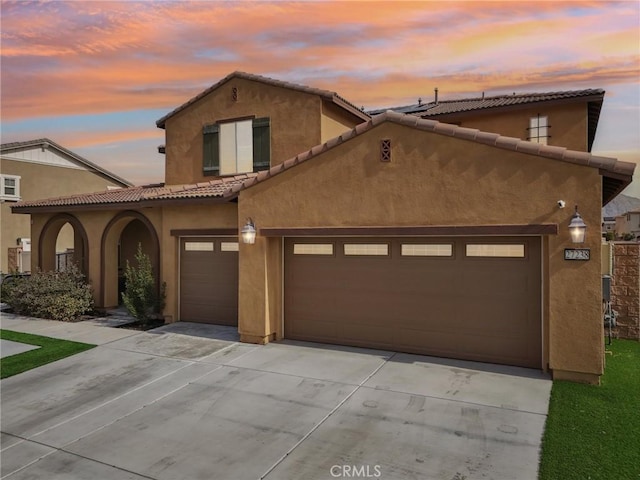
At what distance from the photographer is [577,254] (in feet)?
23.8

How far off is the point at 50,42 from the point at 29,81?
11.7 feet

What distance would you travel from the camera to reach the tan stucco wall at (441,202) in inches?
285

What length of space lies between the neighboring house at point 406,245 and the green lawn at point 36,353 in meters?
2.80

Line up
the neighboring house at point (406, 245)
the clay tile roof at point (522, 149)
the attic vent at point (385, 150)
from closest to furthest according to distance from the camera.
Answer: the clay tile roof at point (522, 149) < the neighboring house at point (406, 245) < the attic vent at point (385, 150)

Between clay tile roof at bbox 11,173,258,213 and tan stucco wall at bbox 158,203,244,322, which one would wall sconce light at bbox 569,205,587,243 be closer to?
clay tile roof at bbox 11,173,258,213

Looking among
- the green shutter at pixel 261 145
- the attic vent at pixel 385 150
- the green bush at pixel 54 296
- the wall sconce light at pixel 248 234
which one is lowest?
the green bush at pixel 54 296

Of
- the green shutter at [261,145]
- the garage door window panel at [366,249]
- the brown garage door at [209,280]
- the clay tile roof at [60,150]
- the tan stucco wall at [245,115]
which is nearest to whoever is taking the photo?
the garage door window panel at [366,249]

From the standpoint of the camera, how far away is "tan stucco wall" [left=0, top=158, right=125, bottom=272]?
2625 cm

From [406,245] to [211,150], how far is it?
28.6ft

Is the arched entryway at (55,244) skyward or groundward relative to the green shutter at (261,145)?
groundward

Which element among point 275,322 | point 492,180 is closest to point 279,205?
point 275,322

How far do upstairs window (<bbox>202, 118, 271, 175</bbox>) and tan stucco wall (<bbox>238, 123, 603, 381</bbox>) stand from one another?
419 cm

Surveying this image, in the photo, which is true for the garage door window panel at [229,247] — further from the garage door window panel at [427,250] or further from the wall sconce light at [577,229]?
the wall sconce light at [577,229]

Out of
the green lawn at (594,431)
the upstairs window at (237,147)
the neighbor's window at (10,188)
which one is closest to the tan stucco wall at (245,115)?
the upstairs window at (237,147)
